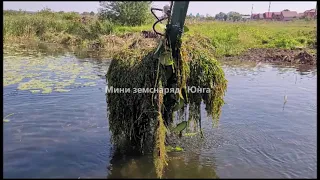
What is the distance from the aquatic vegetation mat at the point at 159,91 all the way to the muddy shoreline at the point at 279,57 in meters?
12.7

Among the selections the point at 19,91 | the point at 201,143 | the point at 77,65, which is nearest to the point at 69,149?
the point at 201,143

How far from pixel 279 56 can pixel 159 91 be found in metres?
14.6

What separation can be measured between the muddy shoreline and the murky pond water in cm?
564

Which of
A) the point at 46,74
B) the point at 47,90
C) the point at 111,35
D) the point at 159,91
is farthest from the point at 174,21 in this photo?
the point at 111,35

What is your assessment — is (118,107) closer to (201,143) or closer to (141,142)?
(141,142)

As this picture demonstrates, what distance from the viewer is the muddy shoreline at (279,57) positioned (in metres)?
16.7

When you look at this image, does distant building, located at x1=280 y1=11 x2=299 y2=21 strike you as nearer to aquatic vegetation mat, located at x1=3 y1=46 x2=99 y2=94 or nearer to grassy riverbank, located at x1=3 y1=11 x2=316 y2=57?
grassy riverbank, located at x1=3 y1=11 x2=316 y2=57

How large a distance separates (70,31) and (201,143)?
81.6 feet

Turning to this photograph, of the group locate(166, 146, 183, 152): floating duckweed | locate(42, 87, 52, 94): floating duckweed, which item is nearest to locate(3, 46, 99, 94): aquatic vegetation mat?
locate(42, 87, 52, 94): floating duckweed

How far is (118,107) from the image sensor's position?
207 inches

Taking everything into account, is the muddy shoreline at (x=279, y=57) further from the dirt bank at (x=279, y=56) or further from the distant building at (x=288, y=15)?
the distant building at (x=288, y=15)

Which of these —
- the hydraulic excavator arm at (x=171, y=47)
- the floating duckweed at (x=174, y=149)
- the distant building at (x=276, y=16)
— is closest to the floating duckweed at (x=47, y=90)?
the floating duckweed at (x=174, y=149)

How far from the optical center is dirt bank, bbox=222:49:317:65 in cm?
1669

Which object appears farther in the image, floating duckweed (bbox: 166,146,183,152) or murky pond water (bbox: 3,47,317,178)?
floating duckweed (bbox: 166,146,183,152)
